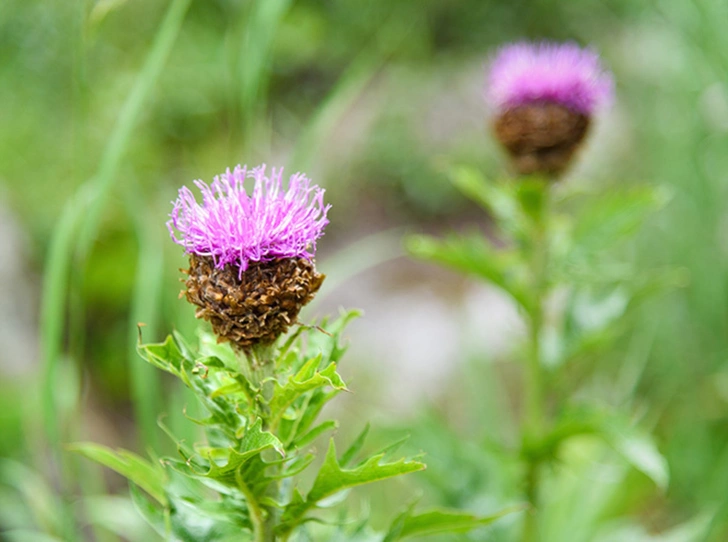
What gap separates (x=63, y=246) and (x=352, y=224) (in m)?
3.14

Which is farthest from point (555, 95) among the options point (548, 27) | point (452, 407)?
point (548, 27)

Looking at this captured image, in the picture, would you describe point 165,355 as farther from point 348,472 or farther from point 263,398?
point 348,472

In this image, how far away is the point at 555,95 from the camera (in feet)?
4.52

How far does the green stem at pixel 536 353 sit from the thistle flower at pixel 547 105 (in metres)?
0.07

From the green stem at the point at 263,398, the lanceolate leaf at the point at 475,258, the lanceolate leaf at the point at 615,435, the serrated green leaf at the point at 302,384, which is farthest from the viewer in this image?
the lanceolate leaf at the point at 475,258

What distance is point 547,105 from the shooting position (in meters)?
1.38

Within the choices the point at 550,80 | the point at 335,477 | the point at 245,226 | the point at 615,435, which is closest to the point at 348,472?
the point at 335,477

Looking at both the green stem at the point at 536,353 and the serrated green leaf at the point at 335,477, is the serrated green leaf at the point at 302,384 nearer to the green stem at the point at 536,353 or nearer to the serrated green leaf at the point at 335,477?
the serrated green leaf at the point at 335,477

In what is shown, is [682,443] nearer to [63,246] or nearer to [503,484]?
[503,484]

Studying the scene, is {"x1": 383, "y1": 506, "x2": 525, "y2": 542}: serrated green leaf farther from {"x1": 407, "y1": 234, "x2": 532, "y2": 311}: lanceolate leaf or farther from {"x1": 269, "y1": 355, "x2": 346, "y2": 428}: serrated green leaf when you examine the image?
{"x1": 407, "y1": 234, "x2": 532, "y2": 311}: lanceolate leaf

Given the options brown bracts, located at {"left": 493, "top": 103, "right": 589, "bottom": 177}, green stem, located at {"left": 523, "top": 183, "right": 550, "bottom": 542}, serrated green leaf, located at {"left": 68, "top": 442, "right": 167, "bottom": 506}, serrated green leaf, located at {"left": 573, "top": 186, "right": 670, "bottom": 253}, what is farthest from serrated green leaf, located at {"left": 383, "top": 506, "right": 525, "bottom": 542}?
brown bracts, located at {"left": 493, "top": 103, "right": 589, "bottom": 177}

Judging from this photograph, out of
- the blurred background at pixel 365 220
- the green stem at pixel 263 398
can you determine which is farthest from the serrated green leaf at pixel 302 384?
the blurred background at pixel 365 220

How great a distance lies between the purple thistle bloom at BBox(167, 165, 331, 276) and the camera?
762mm

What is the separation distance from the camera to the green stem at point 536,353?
134cm
